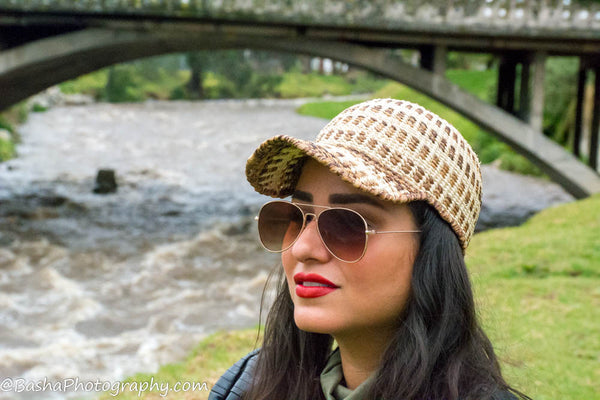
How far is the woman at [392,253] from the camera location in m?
1.47

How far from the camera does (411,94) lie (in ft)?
79.9

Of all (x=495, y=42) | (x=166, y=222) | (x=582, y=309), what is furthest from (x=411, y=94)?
(x=582, y=309)

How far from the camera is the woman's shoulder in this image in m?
1.79

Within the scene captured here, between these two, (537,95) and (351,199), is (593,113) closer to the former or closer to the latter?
(537,95)

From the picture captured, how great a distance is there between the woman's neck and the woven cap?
11.9 inches

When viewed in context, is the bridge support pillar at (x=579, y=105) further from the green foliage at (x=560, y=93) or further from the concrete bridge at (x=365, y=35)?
the green foliage at (x=560, y=93)

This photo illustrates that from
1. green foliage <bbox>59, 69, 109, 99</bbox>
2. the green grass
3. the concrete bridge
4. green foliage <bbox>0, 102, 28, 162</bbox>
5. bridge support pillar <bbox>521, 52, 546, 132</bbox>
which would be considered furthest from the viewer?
green foliage <bbox>59, 69, 109, 99</bbox>

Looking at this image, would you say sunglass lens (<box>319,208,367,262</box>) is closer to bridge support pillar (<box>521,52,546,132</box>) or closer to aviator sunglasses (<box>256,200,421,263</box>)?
aviator sunglasses (<box>256,200,421,263</box>)

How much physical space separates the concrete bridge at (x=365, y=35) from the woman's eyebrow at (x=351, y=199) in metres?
10.4

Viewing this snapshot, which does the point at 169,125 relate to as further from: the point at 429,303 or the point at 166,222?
the point at 429,303

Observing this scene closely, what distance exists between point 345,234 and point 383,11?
35.4 ft

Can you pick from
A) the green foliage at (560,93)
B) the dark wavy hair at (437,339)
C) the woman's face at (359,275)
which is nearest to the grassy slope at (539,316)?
the dark wavy hair at (437,339)

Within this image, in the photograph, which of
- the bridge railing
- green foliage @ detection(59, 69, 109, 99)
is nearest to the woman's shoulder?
the bridge railing

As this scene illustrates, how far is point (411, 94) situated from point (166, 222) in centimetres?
1417
